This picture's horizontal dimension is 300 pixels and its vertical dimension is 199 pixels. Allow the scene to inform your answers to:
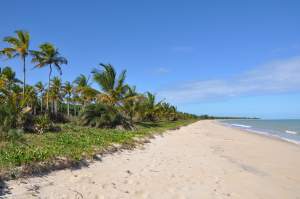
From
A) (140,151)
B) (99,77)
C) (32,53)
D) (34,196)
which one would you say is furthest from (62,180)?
(32,53)

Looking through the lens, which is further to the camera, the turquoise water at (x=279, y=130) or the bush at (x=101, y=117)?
the turquoise water at (x=279, y=130)

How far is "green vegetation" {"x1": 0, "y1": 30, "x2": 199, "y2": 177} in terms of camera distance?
858 cm

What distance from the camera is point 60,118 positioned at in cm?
2528

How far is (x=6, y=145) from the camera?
9.02 meters

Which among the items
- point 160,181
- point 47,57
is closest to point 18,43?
point 47,57

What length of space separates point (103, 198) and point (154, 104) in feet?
122

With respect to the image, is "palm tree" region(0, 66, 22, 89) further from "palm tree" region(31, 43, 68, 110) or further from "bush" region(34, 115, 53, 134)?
"bush" region(34, 115, 53, 134)

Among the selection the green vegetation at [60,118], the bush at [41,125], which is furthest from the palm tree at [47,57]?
the bush at [41,125]

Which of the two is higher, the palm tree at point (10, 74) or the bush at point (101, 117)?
the palm tree at point (10, 74)

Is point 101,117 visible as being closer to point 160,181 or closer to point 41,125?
point 41,125

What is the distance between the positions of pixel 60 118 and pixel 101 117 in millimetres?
5600

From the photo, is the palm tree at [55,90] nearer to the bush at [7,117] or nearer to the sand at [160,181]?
the bush at [7,117]

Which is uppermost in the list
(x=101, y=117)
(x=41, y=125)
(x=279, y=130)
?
(x=101, y=117)

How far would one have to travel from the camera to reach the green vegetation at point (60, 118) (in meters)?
8.58
